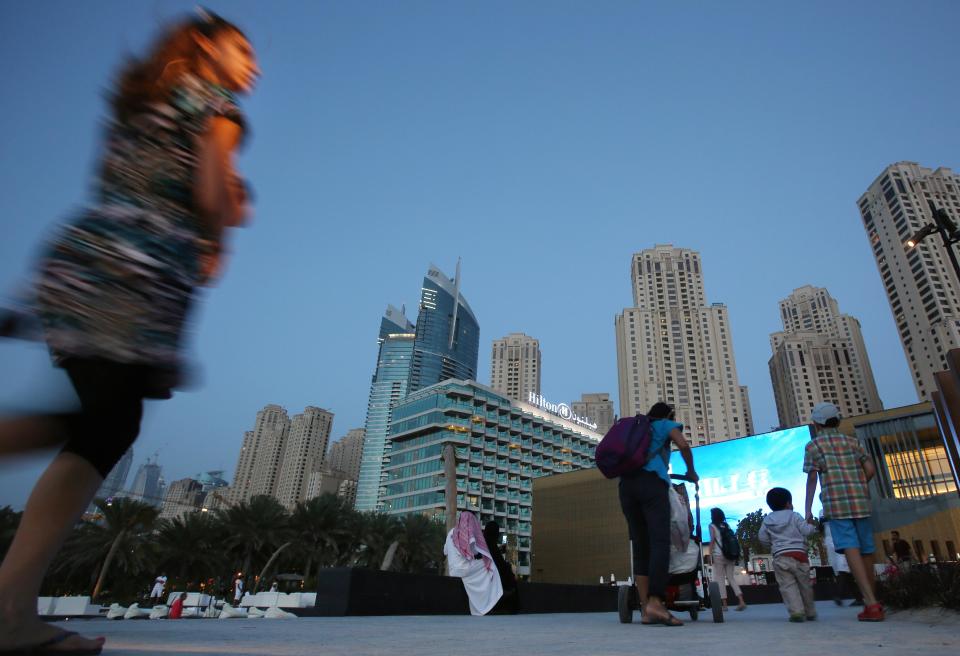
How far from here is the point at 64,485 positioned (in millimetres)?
1486

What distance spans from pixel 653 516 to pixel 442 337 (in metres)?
149

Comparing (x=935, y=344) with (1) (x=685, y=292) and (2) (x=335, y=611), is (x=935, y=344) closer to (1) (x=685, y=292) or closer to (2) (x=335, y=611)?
(1) (x=685, y=292)

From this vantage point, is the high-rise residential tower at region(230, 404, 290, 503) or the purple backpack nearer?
the purple backpack

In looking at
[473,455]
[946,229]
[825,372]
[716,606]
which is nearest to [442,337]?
[473,455]

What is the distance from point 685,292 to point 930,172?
1835 inches

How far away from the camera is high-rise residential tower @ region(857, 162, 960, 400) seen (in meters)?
83.8

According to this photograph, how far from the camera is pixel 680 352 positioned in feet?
377

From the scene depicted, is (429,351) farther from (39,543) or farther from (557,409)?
(39,543)

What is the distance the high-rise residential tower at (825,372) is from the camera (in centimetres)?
10838

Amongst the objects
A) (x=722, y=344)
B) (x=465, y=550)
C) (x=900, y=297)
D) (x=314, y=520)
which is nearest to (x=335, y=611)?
(x=465, y=550)

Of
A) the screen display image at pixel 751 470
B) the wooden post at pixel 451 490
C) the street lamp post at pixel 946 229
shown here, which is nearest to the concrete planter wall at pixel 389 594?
the wooden post at pixel 451 490

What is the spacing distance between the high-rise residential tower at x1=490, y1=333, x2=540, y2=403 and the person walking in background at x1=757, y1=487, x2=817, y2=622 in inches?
5550

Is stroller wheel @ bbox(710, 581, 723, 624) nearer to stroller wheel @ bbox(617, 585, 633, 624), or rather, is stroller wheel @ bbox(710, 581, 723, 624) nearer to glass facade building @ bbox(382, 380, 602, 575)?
stroller wheel @ bbox(617, 585, 633, 624)

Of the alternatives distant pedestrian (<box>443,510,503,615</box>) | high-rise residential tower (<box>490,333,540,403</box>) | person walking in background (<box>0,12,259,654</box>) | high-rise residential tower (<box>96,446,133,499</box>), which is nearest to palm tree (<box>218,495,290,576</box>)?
high-rise residential tower (<box>96,446,133,499</box>)
